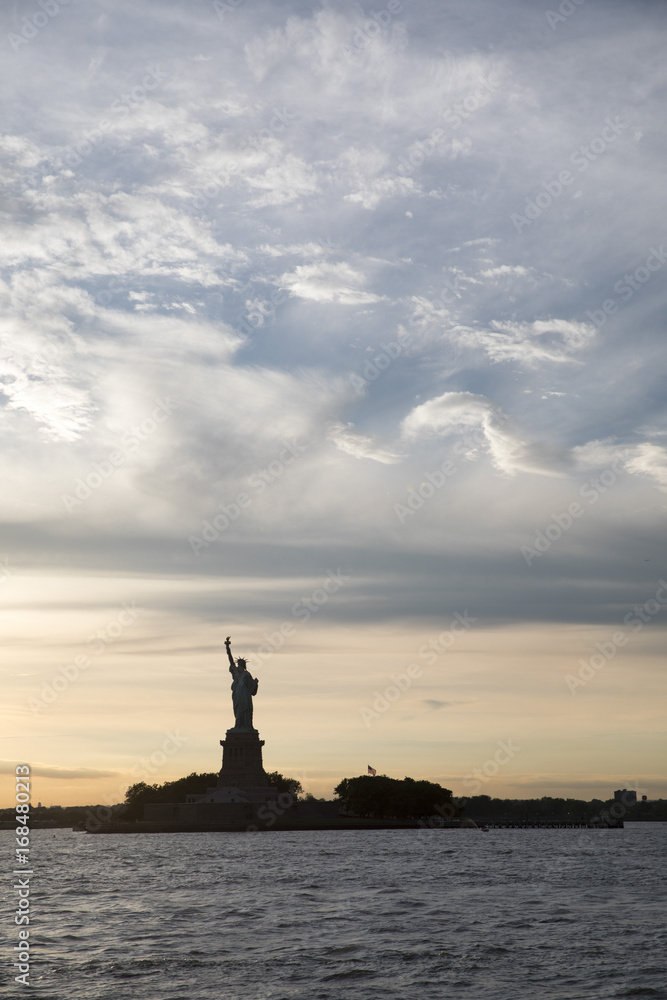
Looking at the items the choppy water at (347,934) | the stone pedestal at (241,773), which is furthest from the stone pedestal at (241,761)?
the choppy water at (347,934)

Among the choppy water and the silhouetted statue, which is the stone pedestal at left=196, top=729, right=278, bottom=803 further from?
the choppy water

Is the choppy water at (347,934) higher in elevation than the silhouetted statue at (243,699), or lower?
lower

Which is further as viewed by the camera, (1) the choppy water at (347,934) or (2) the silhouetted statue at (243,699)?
(2) the silhouetted statue at (243,699)

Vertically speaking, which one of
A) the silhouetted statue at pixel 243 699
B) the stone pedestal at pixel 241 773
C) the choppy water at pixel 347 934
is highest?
the silhouetted statue at pixel 243 699

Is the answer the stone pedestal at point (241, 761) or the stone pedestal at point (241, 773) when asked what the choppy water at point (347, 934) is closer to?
the stone pedestal at point (241, 773)

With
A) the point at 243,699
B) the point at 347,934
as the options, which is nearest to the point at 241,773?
the point at 243,699

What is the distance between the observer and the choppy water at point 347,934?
90.7ft

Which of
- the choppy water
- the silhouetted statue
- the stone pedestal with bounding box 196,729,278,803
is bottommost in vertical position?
the choppy water

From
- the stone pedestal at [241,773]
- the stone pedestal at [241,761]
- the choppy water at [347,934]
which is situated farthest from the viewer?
the stone pedestal at [241,761]

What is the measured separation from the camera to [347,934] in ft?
122

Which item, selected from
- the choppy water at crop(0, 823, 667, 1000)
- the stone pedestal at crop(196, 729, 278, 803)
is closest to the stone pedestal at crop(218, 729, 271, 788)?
the stone pedestal at crop(196, 729, 278, 803)

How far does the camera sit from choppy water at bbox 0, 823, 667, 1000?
27.7m

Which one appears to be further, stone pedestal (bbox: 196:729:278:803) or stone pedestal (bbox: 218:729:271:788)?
stone pedestal (bbox: 218:729:271:788)

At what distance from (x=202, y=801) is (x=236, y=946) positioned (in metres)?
125
